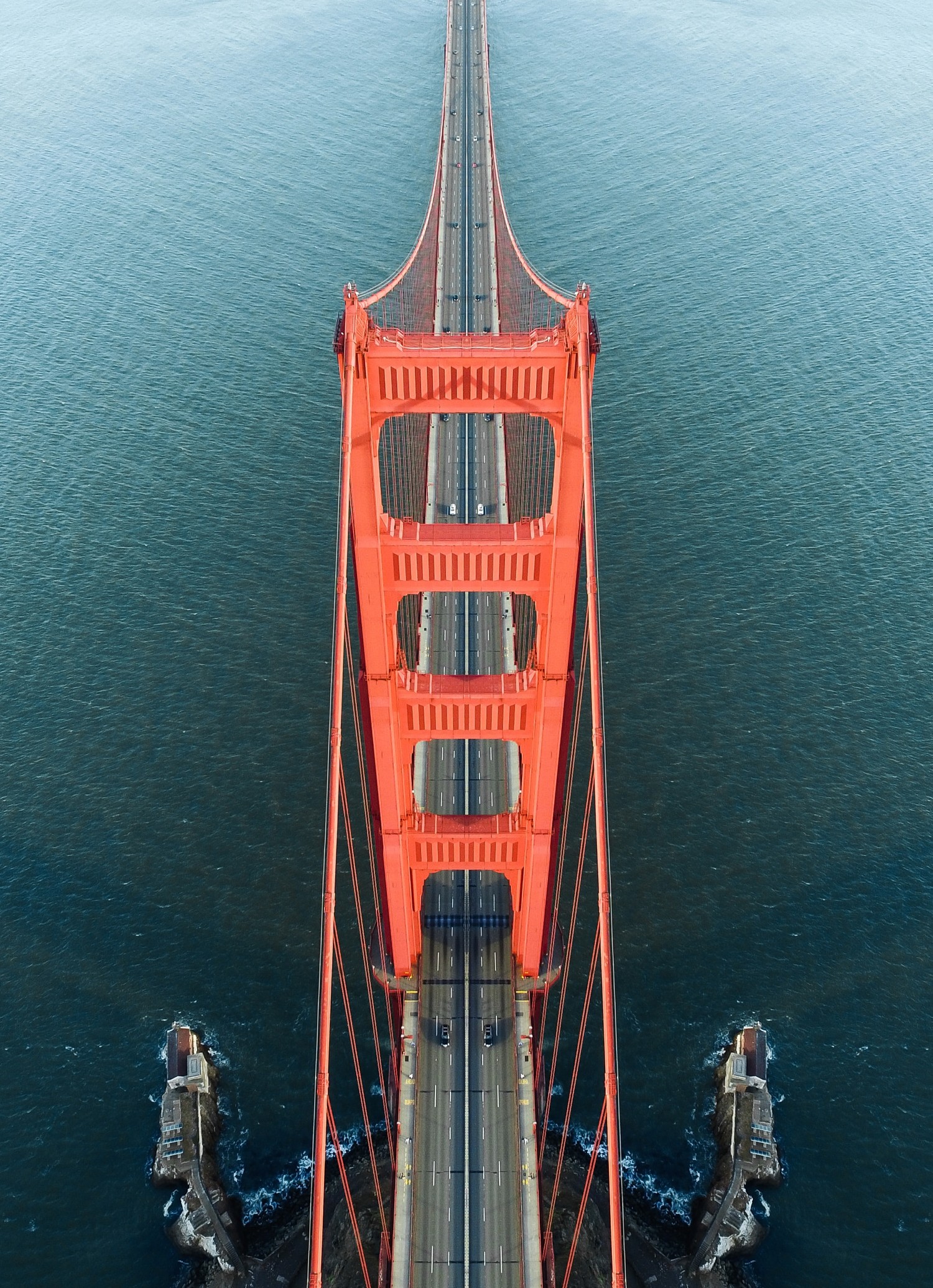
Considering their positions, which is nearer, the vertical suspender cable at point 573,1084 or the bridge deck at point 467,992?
the bridge deck at point 467,992

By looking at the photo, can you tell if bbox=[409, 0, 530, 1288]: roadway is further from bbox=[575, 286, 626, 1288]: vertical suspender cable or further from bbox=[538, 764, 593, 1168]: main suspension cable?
bbox=[575, 286, 626, 1288]: vertical suspender cable

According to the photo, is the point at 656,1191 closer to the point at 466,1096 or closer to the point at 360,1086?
the point at 466,1096

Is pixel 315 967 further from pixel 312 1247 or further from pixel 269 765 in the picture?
pixel 312 1247

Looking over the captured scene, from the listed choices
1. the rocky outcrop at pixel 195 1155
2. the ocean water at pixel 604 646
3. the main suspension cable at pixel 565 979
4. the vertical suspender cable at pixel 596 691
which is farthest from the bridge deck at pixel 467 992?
the vertical suspender cable at pixel 596 691

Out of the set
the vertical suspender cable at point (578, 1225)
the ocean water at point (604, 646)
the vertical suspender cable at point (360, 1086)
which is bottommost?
the vertical suspender cable at point (578, 1225)

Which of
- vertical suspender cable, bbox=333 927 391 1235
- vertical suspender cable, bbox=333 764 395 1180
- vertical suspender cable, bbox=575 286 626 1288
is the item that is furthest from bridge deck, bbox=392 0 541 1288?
vertical suspender cable, bbox=575 286 626 1288

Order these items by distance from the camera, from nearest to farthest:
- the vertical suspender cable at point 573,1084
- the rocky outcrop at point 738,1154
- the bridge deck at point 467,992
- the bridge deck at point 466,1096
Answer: the bridge deck at point 466,1096
the bridge deck at point 467,992
the vertical suspender cable at point 573,1084
the rocky outcrop at point 738,1154

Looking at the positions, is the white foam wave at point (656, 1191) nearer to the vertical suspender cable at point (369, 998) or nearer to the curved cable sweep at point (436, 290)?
the vertical suspender cable at point (369, 998)
